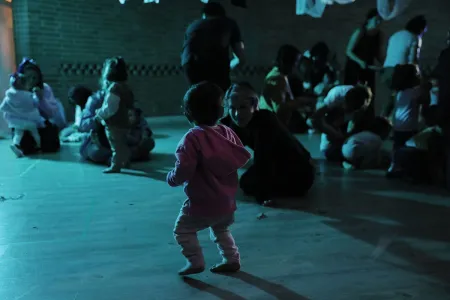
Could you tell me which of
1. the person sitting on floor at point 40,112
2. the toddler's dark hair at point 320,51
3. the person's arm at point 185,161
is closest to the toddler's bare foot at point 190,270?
the person's arm at point 185,161

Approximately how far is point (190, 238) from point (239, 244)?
55cm

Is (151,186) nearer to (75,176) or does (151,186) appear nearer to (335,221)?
(75,176)

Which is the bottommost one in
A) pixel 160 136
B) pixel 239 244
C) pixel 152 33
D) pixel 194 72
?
pixel 160 136

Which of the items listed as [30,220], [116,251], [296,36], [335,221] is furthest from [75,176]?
[296,36]

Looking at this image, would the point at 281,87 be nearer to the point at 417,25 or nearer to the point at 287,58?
the point at 287,58

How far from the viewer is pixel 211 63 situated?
14.2ft

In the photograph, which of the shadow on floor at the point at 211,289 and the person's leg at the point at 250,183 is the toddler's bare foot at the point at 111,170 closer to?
the person's leg at the point at 250,183

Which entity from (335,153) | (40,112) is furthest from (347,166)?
(40,112)

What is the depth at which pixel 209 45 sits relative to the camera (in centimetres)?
428

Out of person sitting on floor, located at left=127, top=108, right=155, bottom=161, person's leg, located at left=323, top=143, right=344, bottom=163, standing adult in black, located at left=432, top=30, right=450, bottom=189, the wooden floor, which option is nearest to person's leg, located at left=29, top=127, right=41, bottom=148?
person sitting on floor, located at left=127, top=108, right=155, bottom=161

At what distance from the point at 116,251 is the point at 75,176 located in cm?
217

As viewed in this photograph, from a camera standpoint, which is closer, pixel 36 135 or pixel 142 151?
pixel 142 151

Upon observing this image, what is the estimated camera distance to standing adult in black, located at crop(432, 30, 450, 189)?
3844mm

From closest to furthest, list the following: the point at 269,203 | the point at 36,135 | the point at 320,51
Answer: the point at 269,203, the point at 36,135, the point at 320,51
